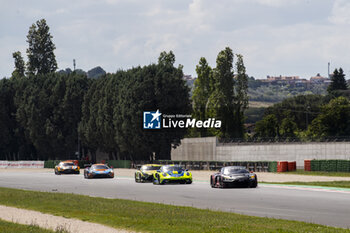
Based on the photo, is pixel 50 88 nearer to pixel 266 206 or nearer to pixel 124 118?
pixel 124 118

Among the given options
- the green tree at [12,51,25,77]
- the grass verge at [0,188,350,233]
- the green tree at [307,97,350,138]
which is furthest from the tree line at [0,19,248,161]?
the grass verge at [0,188,350,233]

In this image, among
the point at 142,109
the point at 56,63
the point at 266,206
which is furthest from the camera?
the point at 56,63

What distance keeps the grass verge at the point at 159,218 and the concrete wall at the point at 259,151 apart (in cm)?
4660

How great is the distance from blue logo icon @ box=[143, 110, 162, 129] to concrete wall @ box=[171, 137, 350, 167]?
7032 millimetres

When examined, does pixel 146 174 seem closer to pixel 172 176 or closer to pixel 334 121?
pixel 172 176

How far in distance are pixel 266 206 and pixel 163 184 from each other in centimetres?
1983

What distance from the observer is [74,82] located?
108812mm

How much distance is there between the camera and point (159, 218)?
1838cm

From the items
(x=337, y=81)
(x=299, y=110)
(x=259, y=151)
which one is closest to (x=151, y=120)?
(x=259, y=151)

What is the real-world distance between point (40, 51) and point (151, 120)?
49067 millimetres

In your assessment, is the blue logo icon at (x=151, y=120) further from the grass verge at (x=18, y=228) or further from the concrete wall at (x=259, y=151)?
the grass verge at (x=18, y=228)

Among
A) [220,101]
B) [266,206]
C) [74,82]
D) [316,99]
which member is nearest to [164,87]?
[220,101]

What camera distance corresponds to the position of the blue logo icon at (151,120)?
86.4 meters

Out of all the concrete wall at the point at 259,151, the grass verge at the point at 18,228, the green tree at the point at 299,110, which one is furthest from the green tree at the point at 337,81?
the grass verge at the point at 18,228
